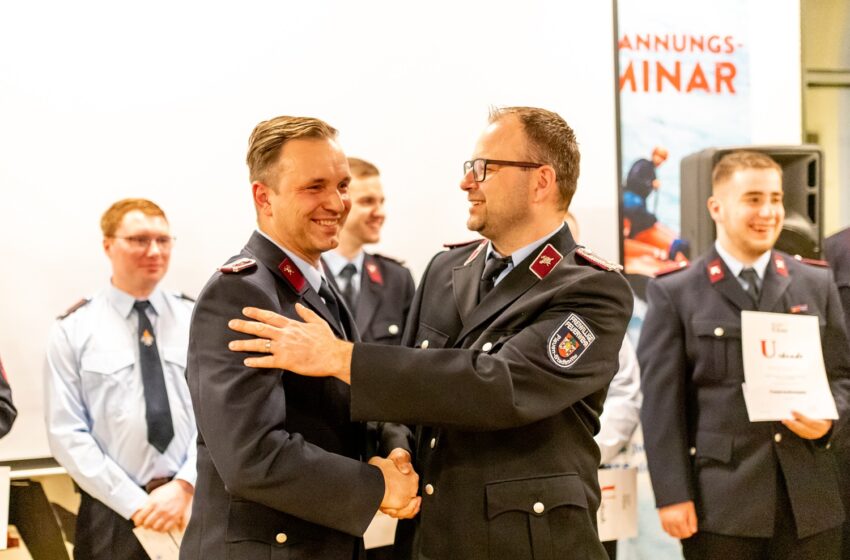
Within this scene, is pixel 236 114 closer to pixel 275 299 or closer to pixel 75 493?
pixel 75 493

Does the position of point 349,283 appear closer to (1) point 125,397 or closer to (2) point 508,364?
(1) point 125,397

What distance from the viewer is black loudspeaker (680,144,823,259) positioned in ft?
13.4

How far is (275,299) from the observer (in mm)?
2066

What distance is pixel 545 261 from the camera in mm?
2275

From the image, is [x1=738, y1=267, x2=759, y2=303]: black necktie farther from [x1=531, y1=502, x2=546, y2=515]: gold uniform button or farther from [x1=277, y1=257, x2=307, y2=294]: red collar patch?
[x1=277, y1=257, x2=307, y2=294]: red collar patch

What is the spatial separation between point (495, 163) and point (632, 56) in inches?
110

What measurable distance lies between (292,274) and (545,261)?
624mm

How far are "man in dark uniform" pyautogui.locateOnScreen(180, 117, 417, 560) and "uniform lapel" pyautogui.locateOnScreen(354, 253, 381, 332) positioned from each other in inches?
58.6

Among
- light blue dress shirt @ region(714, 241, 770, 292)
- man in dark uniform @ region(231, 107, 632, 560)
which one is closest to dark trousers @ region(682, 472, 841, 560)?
light blue dress shirt @ region(714, 241, 770, 292)

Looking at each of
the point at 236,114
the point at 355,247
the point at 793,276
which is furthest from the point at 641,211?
the point at 236,114

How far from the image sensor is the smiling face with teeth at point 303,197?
2.18 meters

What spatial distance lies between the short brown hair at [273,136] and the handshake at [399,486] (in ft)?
2.43

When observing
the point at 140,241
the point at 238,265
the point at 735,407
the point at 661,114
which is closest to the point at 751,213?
the point at 735,407

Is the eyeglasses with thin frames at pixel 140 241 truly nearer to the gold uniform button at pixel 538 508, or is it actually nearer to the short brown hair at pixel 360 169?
the short brown hair at pixel 360 169
